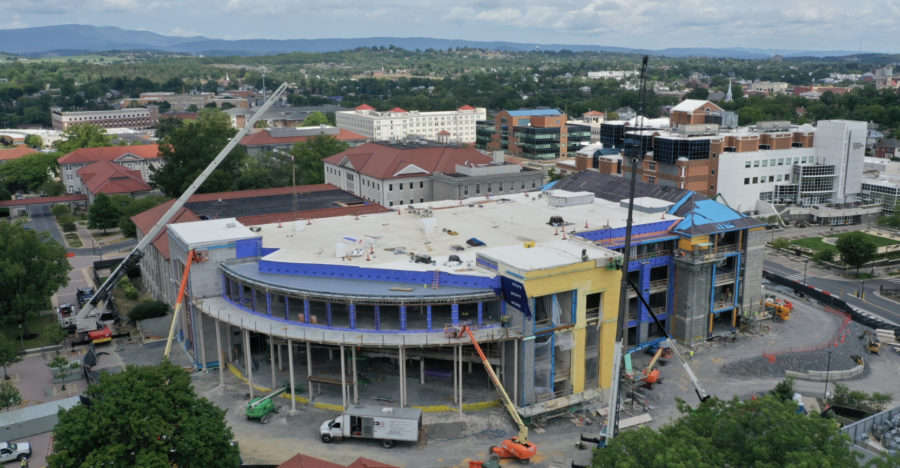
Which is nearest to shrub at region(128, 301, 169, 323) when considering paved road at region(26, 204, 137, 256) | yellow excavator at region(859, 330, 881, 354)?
paved road at region(26, 204, 137, 256)

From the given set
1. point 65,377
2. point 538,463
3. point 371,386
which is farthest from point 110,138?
point 538,463

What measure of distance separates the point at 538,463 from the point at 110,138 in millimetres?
172310

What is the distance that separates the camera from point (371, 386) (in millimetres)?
52719

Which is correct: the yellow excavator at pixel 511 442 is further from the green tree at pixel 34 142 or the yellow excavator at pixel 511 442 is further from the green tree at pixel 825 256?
the green tree at pixel 34 142

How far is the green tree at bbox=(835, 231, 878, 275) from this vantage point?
8275 centimetres

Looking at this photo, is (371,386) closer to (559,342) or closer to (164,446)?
(559,342)

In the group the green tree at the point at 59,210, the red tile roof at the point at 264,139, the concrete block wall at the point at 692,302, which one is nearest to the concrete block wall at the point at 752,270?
the concrete block wall at the point at 692,302

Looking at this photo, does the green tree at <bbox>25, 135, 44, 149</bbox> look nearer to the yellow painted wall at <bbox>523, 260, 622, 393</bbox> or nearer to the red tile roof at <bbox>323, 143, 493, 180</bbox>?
the red tile roof at <bbox>323, 143, 493, 180</bbox>

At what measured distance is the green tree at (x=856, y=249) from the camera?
82.8m

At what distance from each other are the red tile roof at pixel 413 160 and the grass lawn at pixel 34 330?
139 feet

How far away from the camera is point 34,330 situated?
6675 centimetres

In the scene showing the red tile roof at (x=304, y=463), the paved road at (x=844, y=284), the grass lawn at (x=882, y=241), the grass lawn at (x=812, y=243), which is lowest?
the paved road at (x=844, y=284)

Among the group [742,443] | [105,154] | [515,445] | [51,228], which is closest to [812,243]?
[515,445]

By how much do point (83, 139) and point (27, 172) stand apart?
27.5m
